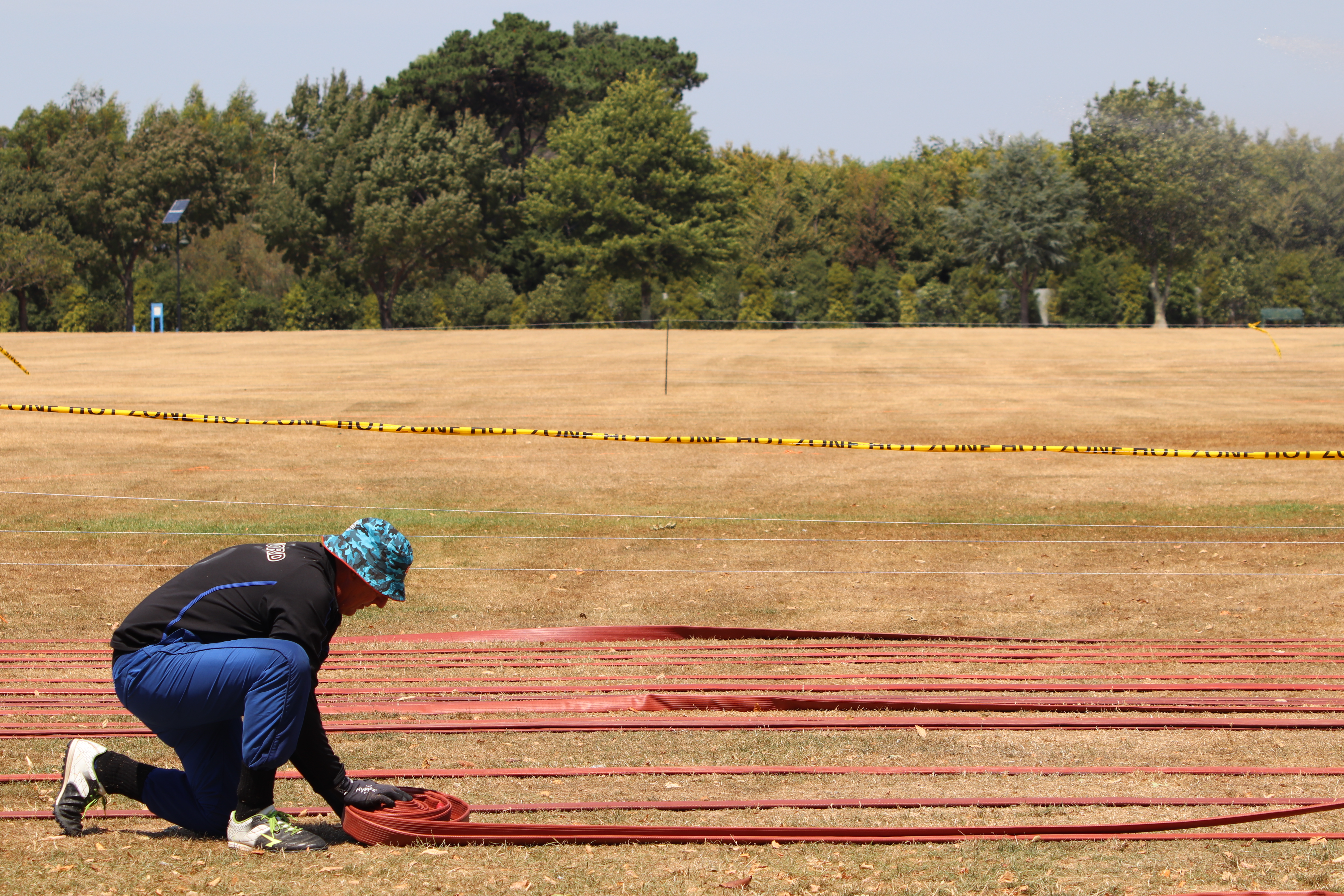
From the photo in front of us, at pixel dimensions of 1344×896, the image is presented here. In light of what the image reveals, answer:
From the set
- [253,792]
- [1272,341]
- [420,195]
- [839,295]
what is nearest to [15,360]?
[253,792]

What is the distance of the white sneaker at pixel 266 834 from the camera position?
4.71m

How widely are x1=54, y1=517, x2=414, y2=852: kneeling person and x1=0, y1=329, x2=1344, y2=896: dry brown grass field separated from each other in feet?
0.69

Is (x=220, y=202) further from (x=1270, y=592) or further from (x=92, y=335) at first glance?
(x=1270, y=592)

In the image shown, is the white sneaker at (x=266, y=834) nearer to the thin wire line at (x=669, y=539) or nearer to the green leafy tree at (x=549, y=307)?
the thin wire line at (x=669, y=539)

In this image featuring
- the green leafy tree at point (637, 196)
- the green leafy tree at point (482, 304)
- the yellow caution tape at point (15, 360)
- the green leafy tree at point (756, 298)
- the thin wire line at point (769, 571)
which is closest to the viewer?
the thin wire line at point (769, 571)

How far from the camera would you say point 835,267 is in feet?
210

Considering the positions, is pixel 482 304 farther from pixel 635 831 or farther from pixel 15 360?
pixel 635 831

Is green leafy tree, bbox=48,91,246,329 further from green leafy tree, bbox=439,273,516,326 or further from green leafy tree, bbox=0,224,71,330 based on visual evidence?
green leafy tree, bbox=439,273,516,326

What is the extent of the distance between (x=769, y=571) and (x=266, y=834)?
814 cm

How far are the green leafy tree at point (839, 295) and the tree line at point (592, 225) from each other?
0.15 m

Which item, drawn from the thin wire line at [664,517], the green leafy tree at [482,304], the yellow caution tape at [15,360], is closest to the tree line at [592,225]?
the green leafy tree at [482,304]

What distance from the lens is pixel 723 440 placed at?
59.1 feet

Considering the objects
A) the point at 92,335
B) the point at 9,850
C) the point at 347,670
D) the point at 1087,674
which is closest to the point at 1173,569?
the point at 1087,674

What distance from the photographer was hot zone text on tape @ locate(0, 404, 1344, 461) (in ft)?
56.3
